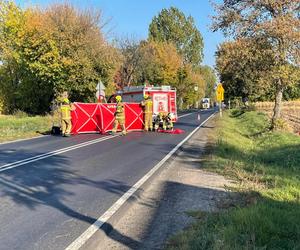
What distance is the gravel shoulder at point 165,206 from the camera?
5.97m

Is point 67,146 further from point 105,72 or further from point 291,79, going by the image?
point 105,72

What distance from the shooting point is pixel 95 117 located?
23062 mm

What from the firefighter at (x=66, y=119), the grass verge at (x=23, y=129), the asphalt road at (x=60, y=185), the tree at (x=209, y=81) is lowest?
the grass verge at (x=23, y=129)

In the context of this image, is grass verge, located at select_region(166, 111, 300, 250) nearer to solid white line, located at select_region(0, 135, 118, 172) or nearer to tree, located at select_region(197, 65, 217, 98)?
solid white line, located at select_region(0, 135, 118, 172)

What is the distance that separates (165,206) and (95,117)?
15743 millimetres

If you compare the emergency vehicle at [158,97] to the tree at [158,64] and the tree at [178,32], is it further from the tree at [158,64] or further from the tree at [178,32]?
the tree at [178,32]

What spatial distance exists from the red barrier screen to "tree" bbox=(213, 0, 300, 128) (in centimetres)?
701

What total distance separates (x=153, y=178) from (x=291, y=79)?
610 inches

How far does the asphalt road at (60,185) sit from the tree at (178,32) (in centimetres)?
6404

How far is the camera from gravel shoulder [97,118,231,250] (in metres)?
5.97

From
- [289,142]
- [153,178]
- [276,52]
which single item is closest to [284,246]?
[153,178]

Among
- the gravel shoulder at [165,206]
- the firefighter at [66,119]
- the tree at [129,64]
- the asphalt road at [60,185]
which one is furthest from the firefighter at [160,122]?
the tree at [129,64]

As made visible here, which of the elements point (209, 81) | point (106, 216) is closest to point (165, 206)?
point (106, 216)

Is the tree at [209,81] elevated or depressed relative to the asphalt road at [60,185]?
elevated
